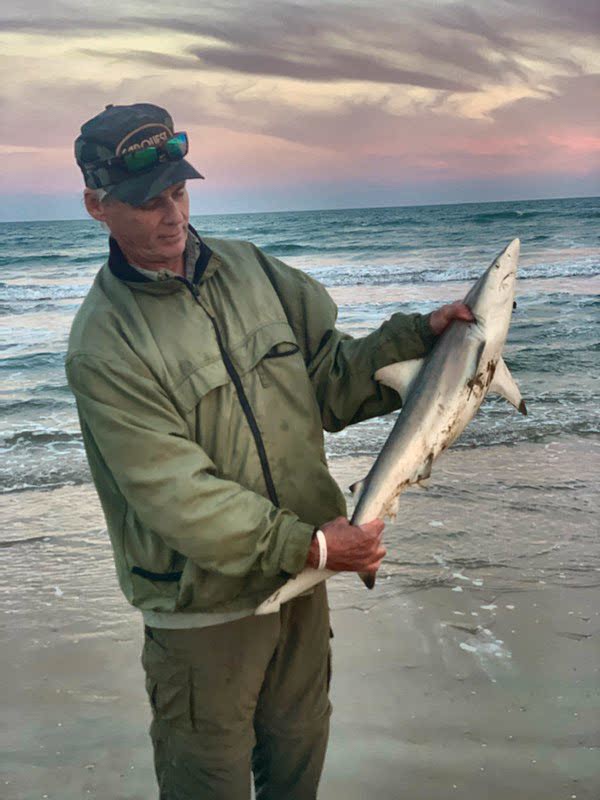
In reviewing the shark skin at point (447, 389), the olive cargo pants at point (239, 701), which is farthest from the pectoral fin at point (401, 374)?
the olive cargo pants at point (239, 701)

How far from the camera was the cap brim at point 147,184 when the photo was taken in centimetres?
272

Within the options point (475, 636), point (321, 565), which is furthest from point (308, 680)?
point (475, 636)

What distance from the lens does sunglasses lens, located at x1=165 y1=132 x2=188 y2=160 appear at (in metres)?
2.79

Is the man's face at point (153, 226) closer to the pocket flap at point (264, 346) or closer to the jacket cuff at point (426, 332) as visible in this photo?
the pocket flap at point (264, 346)

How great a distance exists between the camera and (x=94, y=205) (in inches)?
A: 113

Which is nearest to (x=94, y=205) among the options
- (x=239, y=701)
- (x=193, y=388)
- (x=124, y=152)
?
(x=124, y=152)

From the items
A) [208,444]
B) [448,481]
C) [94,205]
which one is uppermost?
[94,205]

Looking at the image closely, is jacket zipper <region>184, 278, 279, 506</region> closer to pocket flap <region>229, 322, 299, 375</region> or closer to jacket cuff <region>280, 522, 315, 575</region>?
pocket flap <region>229, 322, 299, 375</region>

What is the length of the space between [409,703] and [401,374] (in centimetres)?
220

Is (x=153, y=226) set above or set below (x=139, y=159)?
below

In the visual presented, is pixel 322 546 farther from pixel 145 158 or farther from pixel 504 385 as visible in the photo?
pixel 145 158

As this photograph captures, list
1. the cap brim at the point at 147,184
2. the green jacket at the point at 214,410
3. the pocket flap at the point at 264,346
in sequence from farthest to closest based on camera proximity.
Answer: the pocket flap at the point at 264,346, the cap brim at the point at 147,184, the green jacket at the point at 214,410

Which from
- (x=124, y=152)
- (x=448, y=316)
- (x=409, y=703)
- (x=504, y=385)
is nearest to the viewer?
(x=124, y=152)

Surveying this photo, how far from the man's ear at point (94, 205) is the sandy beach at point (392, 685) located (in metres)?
2.58
